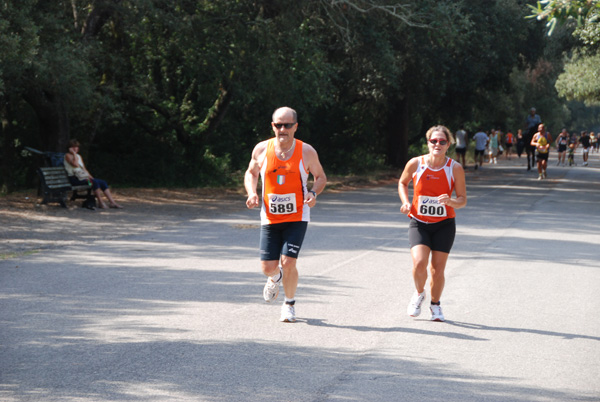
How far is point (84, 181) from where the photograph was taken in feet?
56.7

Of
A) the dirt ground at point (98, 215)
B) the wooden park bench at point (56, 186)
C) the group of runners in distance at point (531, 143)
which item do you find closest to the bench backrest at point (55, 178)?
the wooden park bench at point (56, 186)

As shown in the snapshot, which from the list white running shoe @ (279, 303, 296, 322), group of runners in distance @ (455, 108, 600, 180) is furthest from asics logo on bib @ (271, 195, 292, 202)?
group of runners in distance @ (455, 108, 600, 180)

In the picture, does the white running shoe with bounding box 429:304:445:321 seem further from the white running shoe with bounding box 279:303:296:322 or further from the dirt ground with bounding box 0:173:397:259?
the dirt ground with bounding box 0:173:397:259

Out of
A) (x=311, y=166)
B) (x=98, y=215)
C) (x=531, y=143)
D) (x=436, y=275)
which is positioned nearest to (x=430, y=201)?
(x=436, y=275)

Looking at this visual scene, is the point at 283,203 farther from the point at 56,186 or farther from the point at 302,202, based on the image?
the point at 56,186

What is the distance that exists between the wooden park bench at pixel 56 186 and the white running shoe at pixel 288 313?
10.6 m

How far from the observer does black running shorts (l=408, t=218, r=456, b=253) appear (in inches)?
288

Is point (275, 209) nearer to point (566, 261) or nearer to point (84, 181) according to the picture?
point (566, 261)

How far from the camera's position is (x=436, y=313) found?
7.36 meters

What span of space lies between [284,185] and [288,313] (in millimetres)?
1074

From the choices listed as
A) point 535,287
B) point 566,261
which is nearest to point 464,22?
point 566,261

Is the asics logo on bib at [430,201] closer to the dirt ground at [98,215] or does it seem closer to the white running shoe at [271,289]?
the white running shoe at [271,289]

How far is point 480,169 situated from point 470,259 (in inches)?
1127

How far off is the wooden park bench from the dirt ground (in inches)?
7.5
